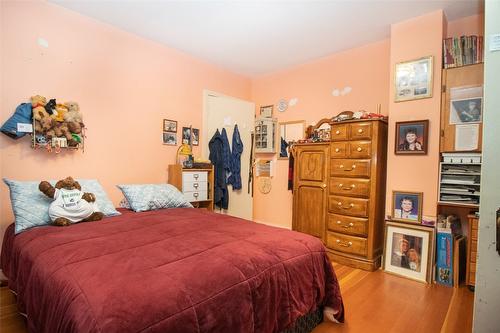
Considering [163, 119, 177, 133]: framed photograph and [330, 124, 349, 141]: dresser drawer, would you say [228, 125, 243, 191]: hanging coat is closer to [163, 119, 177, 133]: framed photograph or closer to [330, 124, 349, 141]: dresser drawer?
[163, 119, 177, 133]: framed photograph

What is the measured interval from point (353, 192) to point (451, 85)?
136 cm

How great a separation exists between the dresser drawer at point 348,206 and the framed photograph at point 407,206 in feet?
1.01

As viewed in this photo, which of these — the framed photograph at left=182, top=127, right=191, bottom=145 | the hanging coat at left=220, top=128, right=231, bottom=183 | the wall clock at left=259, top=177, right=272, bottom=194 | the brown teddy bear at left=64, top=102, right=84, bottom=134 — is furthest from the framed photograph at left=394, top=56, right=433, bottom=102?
the brown teddy bear at left=64, top=102, right=84, bottom=134

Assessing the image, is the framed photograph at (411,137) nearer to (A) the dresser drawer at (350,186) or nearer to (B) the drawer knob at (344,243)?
(A) the dresser drawer at (350,186)

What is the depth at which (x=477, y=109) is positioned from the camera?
2314 millimetres

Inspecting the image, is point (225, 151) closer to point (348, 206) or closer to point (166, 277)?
point (348, 206)

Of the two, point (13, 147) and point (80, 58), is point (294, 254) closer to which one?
point (13, 147)

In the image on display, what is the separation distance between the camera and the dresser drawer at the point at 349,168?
275cm

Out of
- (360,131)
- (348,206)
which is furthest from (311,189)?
(360,131)

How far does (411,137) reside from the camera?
8.62 feet

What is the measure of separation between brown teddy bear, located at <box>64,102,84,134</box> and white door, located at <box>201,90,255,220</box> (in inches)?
63.7

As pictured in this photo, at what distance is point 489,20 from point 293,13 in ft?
5.64

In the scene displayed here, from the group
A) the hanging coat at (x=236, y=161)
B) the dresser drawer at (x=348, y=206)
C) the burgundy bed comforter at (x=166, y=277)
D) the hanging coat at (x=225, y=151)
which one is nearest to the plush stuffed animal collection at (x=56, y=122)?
the burgundy bed comforter at (x=166, y=277)

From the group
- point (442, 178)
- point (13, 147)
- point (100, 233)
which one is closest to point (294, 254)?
point (100, 233)
